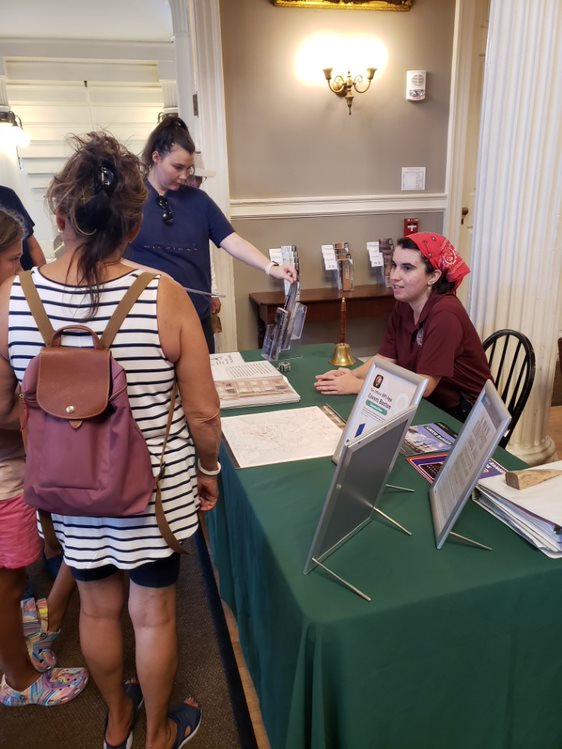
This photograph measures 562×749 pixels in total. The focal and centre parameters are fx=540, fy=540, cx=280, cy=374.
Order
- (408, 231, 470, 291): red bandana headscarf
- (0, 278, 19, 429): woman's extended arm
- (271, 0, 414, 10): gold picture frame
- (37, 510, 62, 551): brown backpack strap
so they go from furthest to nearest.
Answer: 1. (271, 0, 414, 10): gold picture frame
2. (408, 231, 470, 291): red bandana headscarf
3. (37, 510, 62, 551): brown backpack strap
4. (0, 278, 19, 429): woman's extended arm

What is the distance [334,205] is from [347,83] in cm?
77

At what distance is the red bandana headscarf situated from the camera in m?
1.74

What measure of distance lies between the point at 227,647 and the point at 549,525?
117cm

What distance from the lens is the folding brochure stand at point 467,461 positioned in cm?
88

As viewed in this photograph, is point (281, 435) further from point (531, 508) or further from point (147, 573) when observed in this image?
point (531, 508)

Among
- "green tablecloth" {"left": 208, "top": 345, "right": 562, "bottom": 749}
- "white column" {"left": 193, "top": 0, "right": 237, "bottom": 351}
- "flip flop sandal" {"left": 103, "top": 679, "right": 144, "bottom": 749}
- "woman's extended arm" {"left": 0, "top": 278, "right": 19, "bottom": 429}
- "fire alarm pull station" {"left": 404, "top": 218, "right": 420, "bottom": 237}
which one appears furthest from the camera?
"fire alarm pull station" {"left": 404, "top": 218, "right": 420, "bottom": 237}

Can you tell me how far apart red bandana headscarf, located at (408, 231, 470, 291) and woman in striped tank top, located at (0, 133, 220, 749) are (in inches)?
38.9

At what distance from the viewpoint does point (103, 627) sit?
1211mm

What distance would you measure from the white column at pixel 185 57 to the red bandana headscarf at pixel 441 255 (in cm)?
228

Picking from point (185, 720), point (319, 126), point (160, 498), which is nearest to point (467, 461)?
point (160, 498)

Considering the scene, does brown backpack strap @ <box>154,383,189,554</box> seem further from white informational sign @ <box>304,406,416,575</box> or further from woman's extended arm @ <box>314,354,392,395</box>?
woman's extended arm @ <box>314,354,392,395</box>

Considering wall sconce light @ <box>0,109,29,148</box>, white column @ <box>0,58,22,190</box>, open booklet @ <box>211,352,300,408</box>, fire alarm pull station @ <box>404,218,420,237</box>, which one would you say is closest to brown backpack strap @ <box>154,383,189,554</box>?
open booklet @ <box>211,352,300,408</box>

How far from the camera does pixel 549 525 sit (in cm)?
96

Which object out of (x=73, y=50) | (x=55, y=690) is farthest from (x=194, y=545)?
(x=73, y=50)
